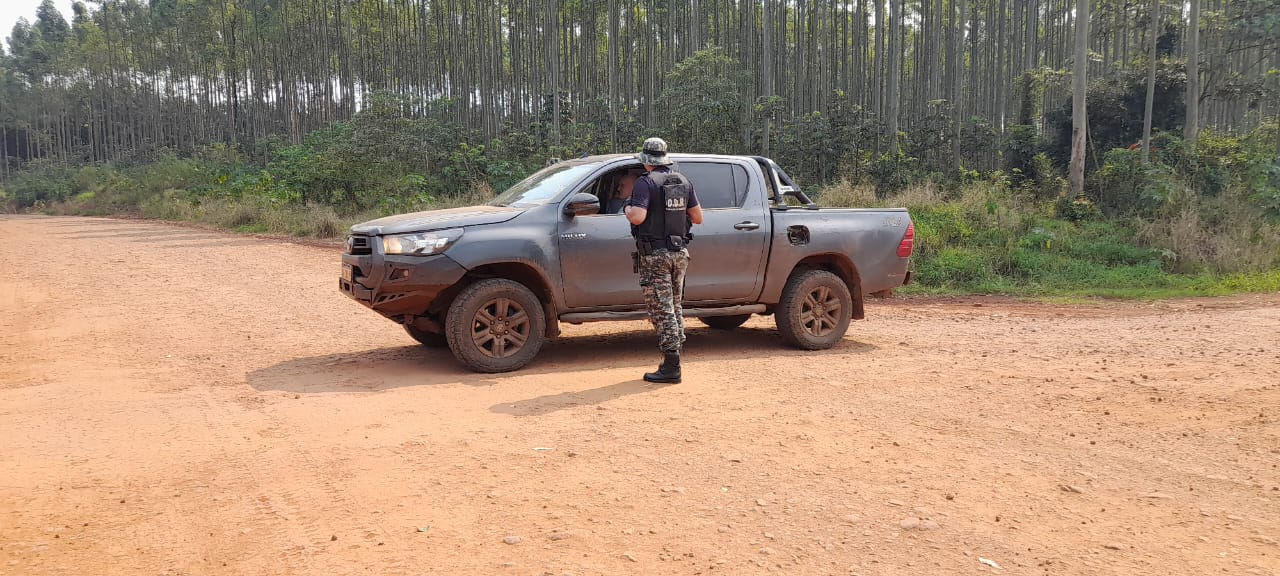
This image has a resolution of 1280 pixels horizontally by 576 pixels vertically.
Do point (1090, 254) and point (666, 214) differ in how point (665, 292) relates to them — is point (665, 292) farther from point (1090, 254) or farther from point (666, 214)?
point (1090, 254)

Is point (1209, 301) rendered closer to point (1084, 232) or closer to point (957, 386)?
point (1084, 232)

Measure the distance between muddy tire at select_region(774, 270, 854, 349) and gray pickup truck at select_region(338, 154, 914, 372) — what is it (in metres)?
0.01

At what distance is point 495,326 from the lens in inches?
273

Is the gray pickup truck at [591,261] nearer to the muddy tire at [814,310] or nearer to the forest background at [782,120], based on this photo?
the muddy tire at [814,310]

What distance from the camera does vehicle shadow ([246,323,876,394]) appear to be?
6555 mm

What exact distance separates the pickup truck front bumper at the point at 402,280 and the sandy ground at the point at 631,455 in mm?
565

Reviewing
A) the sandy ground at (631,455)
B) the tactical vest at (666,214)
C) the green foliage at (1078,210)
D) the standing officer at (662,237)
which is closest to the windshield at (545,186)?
the standing officer at (662,237)

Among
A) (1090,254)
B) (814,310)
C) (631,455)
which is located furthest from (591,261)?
(1090,254)

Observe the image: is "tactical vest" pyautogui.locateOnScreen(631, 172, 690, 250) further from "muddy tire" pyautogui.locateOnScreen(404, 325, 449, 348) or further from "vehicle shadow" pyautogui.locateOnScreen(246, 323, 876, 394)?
"muddy tire" pyautogui.locateOnScreen(404, 325, 449, 348)

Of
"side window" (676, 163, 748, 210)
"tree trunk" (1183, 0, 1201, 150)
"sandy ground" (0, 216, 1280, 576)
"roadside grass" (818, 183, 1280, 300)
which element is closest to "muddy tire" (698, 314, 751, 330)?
"sandy ground" (0, 216, 1280, 576)

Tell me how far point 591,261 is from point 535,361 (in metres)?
0.98

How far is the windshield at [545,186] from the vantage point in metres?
7.42

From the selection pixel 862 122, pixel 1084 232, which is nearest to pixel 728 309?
pixel 1084 232

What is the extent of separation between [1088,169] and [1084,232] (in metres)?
7.90
